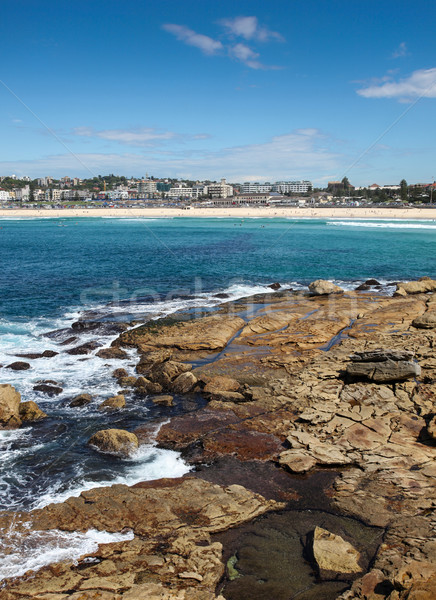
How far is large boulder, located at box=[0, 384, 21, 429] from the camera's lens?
14.3 metres

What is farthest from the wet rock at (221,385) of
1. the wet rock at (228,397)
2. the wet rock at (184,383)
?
the wet rock at (184,383)

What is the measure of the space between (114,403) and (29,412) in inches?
111

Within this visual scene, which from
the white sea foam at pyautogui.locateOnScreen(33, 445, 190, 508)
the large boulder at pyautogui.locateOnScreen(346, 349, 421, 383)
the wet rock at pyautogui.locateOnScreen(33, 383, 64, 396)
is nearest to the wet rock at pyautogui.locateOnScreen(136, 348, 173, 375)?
the wet rock at pyautogui.locateOnScreen(33, 383, 64, 396)

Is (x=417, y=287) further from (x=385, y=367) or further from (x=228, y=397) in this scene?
(x=228, y=397)

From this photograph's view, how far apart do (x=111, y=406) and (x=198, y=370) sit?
4002 millimetres

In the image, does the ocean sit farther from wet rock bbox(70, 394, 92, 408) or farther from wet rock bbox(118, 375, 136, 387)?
wet rock bbox(118, 375, 136, 387)

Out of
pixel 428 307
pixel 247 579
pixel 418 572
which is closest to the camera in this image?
pixel 418 572

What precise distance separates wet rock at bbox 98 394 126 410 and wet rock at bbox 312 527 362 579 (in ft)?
28.8

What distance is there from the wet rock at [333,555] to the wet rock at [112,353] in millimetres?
13645

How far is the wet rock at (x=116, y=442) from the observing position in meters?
12.4

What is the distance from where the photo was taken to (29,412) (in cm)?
1469

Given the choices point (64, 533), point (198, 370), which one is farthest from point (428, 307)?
point (64, 533)

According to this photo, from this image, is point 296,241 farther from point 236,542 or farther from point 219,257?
point 236,542

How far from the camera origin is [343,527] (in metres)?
9.17
